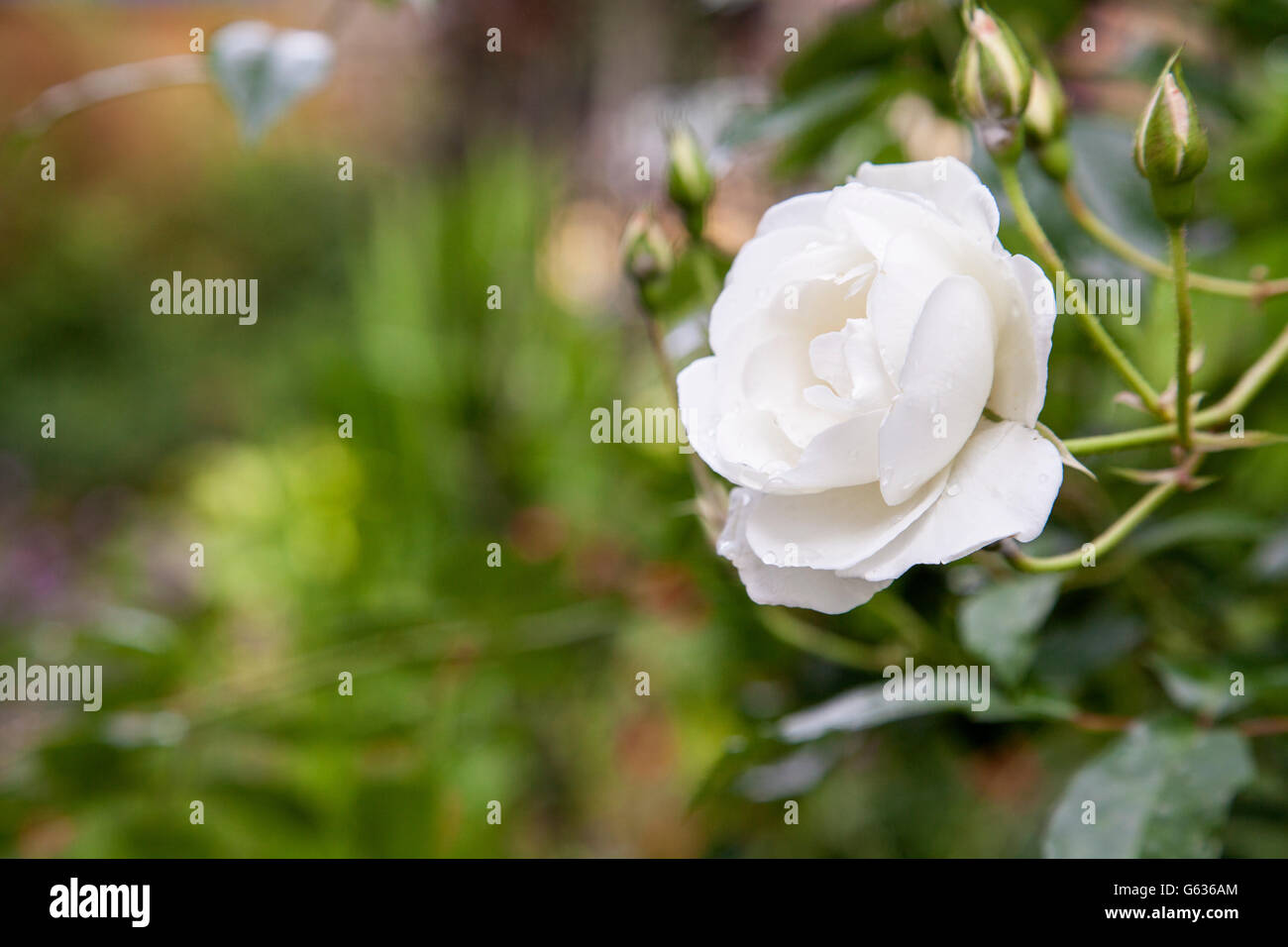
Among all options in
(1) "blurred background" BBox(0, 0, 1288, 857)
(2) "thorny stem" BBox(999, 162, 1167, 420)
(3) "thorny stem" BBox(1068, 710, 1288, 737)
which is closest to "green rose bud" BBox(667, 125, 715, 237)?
(1) "blurred background" BBox(0, 0, 1288, 857)

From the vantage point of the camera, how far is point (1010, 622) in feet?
1.22

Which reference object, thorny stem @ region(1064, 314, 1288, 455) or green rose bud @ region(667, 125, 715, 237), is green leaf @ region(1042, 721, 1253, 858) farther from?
green rose bud @ region(667, 125, 715, 237)

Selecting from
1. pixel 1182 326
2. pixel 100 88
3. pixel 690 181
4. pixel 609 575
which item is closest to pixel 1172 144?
pixel 1182 326

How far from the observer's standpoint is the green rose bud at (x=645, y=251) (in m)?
0.39

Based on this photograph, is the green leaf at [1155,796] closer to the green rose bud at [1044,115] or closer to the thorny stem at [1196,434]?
the thorny stem at [1196,434]

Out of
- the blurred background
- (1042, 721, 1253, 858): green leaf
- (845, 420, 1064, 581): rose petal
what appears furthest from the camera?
the blurred background

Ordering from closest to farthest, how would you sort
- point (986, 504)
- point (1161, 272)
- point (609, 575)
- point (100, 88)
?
point (986, 504) → point (1161, 272) → point (100, 88) → point (609, 575)

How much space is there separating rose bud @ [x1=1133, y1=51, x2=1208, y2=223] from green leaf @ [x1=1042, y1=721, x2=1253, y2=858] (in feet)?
0.65

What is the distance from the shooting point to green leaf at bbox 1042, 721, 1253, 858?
34 cm

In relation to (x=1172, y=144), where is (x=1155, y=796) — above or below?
below

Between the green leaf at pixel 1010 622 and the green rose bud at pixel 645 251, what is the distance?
0.18m

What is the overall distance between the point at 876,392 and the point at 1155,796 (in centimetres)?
21

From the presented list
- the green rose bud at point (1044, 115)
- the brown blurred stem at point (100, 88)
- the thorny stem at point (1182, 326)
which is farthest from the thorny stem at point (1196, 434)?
the brown blurred stem at point (100, 88)

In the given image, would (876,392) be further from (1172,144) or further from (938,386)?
(1172,144)
